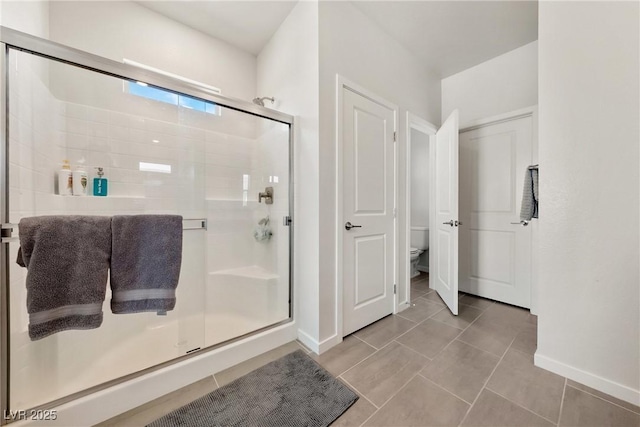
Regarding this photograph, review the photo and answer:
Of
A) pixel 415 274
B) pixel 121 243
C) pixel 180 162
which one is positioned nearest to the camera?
pixel 121 243

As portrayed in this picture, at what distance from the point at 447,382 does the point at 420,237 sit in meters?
2.48

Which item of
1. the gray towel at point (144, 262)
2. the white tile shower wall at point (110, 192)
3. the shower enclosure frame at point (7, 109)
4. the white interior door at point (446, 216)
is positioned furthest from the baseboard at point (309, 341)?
the white interior door at point (446, 216)

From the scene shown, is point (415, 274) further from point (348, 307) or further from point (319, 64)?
point (319, 64)

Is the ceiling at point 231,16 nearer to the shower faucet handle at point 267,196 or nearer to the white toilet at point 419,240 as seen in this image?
the shower faucet handle at point 267,196

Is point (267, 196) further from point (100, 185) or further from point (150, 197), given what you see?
point (100, 185)

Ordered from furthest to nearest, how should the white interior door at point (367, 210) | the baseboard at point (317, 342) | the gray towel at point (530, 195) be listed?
the gray towel at point (530, 195)
the white interior door at point (367, 210)
the baseboard at point (317, 342)

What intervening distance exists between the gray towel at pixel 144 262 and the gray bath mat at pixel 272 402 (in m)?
0.54

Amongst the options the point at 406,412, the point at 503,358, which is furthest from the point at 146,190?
the point at 503,358

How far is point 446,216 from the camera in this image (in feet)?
7.93

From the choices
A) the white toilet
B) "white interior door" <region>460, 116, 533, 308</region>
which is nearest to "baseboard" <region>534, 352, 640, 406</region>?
"white interior door" <region>460, 116, 533, 308</region>

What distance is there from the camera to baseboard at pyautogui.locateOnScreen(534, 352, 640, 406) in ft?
3.92

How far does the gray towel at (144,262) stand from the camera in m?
1.12

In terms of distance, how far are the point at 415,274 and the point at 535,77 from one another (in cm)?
265

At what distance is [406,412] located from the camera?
1.14 meters
